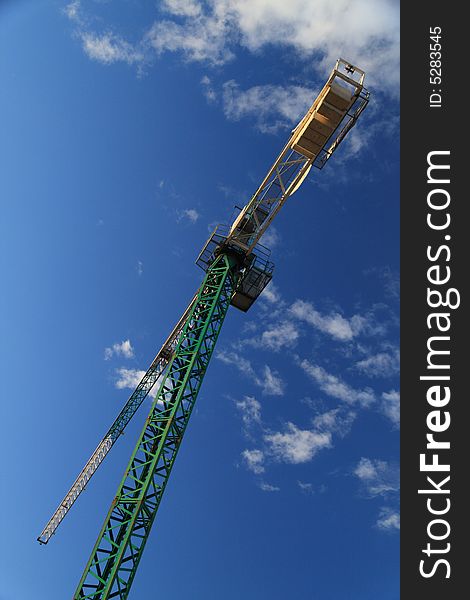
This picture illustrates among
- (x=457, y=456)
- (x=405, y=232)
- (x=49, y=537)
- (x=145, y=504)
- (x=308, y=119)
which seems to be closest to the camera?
(x=457, y=456)

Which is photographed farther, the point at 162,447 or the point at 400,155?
the point at 162,447

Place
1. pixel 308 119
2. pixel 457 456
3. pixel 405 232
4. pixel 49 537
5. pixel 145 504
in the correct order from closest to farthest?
pixel 457 456
pixel 405 232
pixel 145 504
pixel 308 119
pixel 49 537

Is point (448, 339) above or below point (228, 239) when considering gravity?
below

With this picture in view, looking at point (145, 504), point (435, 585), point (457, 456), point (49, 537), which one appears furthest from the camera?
point (49, 537)

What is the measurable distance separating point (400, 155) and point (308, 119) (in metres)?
17.2

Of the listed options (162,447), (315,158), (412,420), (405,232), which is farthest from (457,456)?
(315,158)

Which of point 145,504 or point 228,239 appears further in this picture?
point 228,239

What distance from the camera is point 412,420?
16.8 m

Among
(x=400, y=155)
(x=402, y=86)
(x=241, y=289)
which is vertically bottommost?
(x=400, y=155)

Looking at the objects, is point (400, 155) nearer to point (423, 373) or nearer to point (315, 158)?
point (423, 373)

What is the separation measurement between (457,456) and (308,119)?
24.5 metres

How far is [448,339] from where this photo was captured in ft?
55.6

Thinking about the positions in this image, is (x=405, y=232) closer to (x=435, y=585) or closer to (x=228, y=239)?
(x=435, y=585)

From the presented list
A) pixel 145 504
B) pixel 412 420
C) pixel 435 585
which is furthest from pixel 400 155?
pixel 145 504
